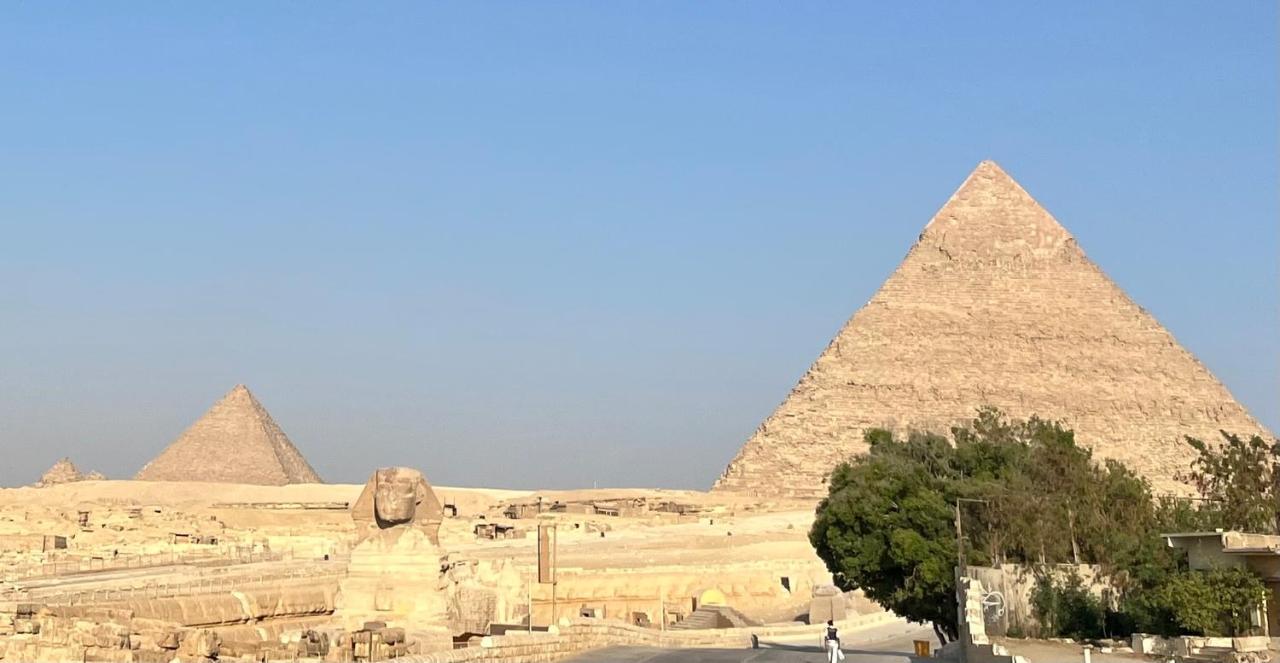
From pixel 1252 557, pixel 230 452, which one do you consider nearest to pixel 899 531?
pixel 1252 557

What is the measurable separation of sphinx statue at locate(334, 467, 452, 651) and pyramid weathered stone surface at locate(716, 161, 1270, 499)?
426 ft

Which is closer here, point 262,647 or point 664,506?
point 262,647

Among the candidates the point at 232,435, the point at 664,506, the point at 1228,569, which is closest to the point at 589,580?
the point at 1228,569

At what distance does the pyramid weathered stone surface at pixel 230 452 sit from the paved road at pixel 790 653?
74950 mm

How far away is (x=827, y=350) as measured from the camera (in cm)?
15812

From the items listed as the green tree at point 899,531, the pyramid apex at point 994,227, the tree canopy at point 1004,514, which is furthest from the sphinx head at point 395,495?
the pyramid apex at point 994,227

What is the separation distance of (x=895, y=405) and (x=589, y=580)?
4827 inches

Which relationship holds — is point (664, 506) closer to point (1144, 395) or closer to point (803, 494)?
point (803, 494)

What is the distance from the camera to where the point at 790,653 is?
1872 cm

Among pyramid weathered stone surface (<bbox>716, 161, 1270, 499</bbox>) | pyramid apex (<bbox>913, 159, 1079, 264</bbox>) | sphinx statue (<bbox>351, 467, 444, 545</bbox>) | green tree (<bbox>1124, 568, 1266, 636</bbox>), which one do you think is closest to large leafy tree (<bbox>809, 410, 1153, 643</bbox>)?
green tree (<bbox>1124, 568, 1266, 636</bbox>)

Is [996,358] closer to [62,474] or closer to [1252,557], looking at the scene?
[62,474]

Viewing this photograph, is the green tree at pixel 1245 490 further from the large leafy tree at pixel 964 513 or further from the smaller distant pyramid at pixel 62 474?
the smaller distant pyramid at pixel 62 474

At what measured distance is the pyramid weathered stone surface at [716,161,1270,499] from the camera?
147000 mm

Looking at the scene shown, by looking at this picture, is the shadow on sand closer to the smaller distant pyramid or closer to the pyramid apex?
the smaller distant pyramid
